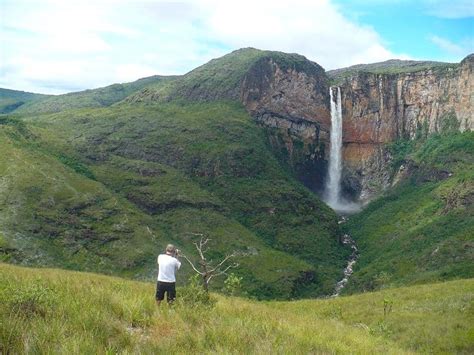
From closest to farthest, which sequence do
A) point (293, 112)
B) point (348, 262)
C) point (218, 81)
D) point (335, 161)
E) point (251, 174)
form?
point (348, 262), point (251, 174), point (293, 112), point (335, 161), point (218, 81)

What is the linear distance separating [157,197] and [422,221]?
5142 cm

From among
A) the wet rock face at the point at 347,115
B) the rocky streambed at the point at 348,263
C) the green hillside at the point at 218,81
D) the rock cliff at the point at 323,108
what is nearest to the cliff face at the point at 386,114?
the wet rock face at the point at 347,115

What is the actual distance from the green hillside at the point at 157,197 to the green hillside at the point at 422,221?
27.4 feet

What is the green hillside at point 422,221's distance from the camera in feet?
232

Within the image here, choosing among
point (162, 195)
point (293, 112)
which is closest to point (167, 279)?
point (162, 195)

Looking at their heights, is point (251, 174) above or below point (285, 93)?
below

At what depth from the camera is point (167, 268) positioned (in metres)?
10.5

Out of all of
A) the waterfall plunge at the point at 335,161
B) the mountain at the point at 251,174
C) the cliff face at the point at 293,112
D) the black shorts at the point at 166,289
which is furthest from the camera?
the cliff face at the point at 293,112

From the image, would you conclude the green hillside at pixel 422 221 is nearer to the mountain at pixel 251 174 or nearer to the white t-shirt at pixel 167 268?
the mountain at pixel 251 174

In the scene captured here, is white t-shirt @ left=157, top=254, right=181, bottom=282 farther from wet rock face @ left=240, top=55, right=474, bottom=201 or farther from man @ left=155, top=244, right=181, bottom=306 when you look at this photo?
wet rock face @ left=240, top=55, right=474, bottom=201

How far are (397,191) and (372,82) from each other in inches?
1227

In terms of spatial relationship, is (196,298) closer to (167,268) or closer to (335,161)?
(167,268)

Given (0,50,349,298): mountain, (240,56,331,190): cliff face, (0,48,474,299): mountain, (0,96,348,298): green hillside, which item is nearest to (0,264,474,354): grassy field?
(0,50,349,298): mountain

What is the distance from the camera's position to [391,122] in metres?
128
